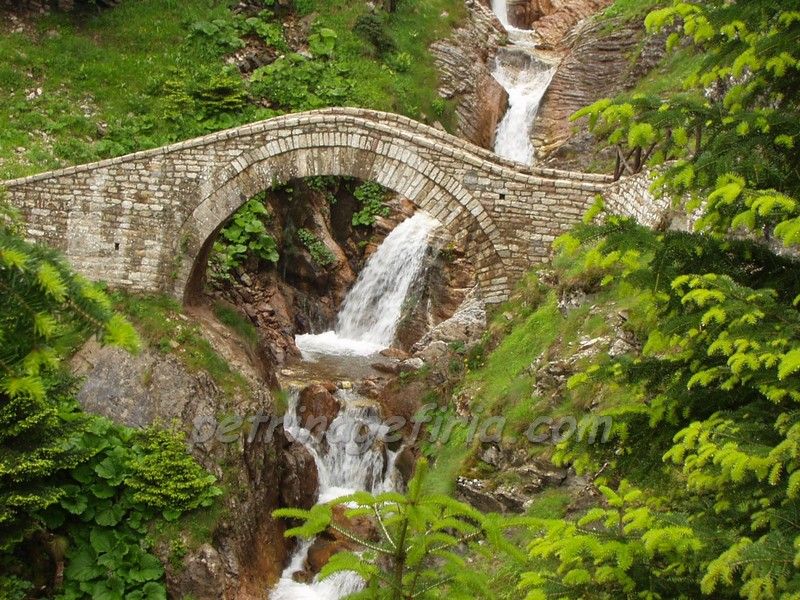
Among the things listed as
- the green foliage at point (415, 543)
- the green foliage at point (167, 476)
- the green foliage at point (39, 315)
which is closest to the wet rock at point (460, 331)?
the green foliage at point (167, 476)

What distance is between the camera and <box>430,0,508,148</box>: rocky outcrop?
25.1m

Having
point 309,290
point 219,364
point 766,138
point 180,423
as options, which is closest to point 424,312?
point 309,290

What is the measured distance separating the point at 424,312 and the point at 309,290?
3076 mm

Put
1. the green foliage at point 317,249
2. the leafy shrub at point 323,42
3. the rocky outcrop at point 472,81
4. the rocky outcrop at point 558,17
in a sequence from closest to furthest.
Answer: the green foliage at point 317,249
the leafy shrub at point 323,42
the rocky outcrop at point 472,81
the rocky outcrop at point 558,17

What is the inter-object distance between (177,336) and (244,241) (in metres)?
5.72

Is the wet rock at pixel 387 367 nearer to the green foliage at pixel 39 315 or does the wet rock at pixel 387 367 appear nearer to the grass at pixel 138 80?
the grass at pixel 138 80

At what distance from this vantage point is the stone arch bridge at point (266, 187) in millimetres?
15391

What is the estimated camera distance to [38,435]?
482 inches

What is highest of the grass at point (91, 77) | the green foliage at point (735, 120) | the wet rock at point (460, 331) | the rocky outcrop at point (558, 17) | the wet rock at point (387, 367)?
the rocky outcrop at point (558, 17)

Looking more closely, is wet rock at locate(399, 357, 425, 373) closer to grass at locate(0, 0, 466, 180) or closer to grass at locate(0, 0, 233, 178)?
grass at locate(0, 0, 466, 180)

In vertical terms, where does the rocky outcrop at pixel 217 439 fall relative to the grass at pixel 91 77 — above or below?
below

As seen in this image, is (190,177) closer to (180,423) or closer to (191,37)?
(180,423)

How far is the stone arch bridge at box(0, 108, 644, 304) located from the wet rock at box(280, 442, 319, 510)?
3.50 metres

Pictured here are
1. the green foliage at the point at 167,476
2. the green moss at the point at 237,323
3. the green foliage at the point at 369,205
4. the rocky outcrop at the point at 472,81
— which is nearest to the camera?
the green foliage at the point at 167,476
